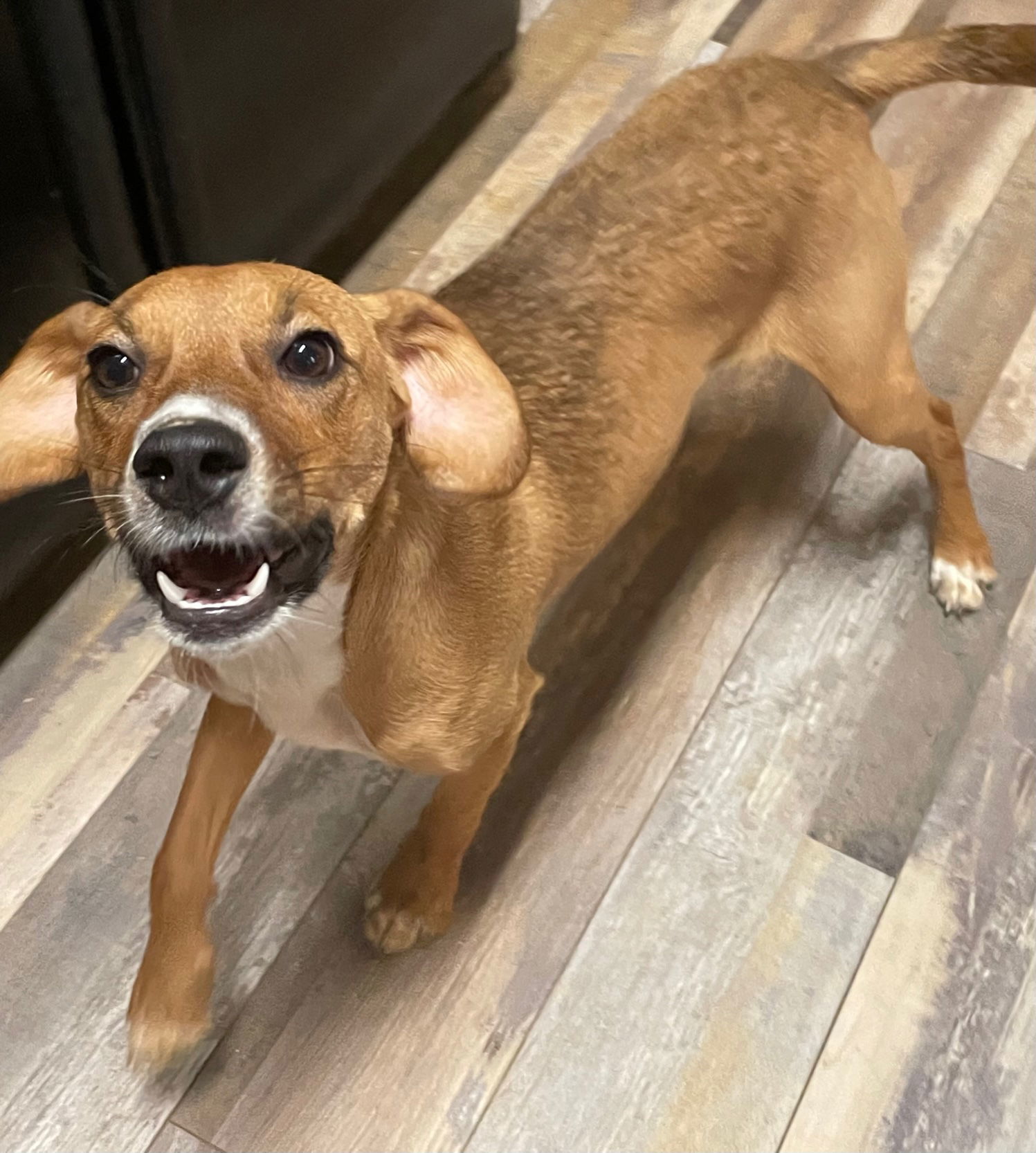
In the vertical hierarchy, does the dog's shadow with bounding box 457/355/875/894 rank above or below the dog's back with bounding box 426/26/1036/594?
below

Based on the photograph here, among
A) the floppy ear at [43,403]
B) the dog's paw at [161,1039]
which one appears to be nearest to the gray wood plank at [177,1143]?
the dog's paw at [161,1039]

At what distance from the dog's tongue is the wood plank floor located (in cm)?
89

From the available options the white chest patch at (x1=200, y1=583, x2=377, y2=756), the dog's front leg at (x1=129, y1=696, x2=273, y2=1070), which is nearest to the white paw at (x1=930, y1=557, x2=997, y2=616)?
the white chest patch at (x1=200, y1=583, x2=377, y2=756)

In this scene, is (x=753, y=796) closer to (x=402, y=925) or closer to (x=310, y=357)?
(x=402, y=925)

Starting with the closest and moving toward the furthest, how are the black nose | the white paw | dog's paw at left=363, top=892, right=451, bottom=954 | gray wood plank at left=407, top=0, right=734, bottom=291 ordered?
the black nose → dog's paw at left=363, top=892, right=451, bottom=954 → the white paw → gray wood plank at left=407, top=0, right=734, bottom=291

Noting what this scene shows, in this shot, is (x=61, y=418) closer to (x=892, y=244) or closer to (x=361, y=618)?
(x=361, y=618)

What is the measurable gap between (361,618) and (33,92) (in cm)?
117

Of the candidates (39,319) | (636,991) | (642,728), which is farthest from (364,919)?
(39,319)

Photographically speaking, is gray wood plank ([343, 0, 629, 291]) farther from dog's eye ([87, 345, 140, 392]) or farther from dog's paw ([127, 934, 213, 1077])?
dog's paw ([127, 934, 213, 1077])

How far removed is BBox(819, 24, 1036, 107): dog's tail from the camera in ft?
6.20

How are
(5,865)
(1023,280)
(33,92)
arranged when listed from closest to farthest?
(33,92), (5,865), (1023,280)

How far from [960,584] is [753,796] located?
2.17ft

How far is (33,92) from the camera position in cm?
189

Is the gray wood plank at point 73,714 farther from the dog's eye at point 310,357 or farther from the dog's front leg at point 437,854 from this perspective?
the dog's eye at point 310,357
